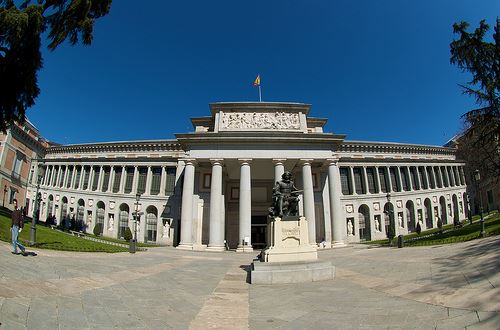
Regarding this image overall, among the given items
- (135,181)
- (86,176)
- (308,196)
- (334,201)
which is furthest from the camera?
(86,176)

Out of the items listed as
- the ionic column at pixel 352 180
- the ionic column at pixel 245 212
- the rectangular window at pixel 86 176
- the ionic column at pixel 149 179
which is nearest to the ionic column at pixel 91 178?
the rectangular window at pixel 86 176

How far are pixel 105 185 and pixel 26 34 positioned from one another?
3751cm

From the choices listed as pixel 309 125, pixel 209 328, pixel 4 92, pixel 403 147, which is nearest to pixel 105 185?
pixel 4 92

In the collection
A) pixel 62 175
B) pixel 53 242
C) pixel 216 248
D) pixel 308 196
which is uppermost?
pixel 62 175

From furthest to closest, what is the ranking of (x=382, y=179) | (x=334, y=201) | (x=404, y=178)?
(x=404, y=178) → (x=382, y=179) → (x=334, y=201)

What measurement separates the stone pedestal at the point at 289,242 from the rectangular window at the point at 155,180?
40.0 m

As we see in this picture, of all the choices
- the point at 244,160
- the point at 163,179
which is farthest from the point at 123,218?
the point at 244,160

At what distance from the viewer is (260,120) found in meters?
36.0

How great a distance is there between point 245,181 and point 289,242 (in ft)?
69.0

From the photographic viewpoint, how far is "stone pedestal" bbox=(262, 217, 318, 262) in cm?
1191

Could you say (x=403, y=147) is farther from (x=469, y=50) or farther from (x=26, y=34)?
(x=26, y=34)

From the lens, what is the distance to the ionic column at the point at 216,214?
3197cm

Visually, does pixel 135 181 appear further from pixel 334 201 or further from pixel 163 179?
pixel 334 201

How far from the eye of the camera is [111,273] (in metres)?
10.7
